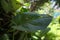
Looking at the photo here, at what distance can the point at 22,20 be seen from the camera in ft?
2.13

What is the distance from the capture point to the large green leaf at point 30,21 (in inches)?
23.1

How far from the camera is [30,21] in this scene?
637mm

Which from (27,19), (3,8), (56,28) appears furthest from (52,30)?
(3,8)

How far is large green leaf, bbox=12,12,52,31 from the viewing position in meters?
0.59

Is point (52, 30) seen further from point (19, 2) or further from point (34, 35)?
point (19, 2)

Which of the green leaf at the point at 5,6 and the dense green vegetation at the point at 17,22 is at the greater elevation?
the green leaf at the point at 5,6

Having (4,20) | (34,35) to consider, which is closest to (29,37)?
(34,35)

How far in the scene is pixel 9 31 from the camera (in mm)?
617

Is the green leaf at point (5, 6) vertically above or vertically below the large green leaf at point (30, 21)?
above

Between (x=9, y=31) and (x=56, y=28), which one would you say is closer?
(x=9, y=31)

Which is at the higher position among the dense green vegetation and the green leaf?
the green leaf

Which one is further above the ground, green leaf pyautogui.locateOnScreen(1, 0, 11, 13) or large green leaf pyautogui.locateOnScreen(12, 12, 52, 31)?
green leaf pyautogui.locateOnScreen(1, 0, 11, 13)

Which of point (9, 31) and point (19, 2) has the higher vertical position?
point (19, 2)

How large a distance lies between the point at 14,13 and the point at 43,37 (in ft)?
0.55
